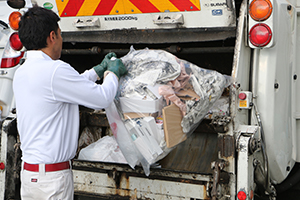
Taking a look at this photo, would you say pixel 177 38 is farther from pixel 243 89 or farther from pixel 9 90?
pixel 9 90

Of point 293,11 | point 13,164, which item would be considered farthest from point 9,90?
point 293,11

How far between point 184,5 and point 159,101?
2.44 feet

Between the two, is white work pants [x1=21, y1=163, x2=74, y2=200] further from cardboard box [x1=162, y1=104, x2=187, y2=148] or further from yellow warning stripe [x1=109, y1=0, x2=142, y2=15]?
yellow warning stripe [x1=109, y1=0, x2=142, y2=15]

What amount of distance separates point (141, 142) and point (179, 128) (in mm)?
217

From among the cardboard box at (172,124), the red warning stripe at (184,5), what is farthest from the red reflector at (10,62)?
the cardboard box at (172,124)

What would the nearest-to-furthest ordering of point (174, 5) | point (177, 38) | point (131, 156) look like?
point (131, 156) < point (174, 5) < point (177, 38)

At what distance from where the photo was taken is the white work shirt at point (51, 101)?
179cm

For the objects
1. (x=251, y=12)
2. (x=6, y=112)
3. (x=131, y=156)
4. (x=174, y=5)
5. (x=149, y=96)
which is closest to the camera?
(x=149, y=96)

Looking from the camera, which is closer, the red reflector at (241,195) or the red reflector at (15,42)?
the red reflector at (241,195)

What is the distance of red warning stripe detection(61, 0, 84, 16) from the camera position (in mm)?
2645

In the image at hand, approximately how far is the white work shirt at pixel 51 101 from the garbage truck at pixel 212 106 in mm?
273

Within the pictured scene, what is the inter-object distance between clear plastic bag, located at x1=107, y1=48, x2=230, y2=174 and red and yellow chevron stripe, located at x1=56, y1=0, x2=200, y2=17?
1.48 feet

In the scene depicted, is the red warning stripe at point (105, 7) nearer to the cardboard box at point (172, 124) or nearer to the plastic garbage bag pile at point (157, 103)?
the plastic garbage bag pile at point (157, 103)

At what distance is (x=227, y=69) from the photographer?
3064 mm
